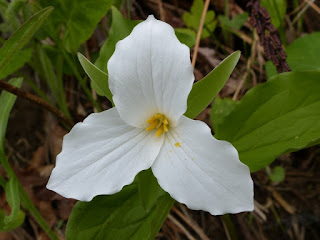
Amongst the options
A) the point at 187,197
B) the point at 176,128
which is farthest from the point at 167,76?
the point at 187,197

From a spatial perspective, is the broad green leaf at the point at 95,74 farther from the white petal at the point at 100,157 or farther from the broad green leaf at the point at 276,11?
the broad green leaf at the point at 276,11

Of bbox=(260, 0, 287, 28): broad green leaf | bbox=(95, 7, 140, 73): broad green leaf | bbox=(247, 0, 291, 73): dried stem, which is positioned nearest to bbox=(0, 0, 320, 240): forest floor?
bbox=(260, 0, 287, 28): broad green leaf

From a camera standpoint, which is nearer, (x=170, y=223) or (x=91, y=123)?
(x=91, y=123)

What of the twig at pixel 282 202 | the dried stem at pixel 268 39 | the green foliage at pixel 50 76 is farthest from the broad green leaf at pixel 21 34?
the twig at pixel 282 202

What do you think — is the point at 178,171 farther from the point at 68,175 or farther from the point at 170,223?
the point at 170,223

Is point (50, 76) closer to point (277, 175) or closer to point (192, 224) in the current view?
point (192, 224)


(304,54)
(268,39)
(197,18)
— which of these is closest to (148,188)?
(268,39)
